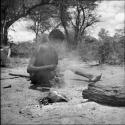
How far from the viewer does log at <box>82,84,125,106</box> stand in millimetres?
3670

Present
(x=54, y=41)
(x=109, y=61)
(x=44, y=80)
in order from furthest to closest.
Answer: (x=109, y=61)
(x=54, y=41)
(x=44, y=80)

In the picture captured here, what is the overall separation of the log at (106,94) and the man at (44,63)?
157 centimetres

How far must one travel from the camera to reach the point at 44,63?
18.1ft

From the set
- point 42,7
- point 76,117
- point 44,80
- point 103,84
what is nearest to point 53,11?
point 42,7

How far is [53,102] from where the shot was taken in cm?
405

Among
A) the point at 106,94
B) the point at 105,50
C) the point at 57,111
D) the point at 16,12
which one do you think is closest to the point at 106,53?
the point at 105,50

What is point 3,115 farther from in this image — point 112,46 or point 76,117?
point 112,46

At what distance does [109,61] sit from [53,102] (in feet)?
29.9

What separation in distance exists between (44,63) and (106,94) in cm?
211

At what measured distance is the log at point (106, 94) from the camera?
3670 millimetres

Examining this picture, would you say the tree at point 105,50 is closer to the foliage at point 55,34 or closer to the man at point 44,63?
the foliage at point 55,34

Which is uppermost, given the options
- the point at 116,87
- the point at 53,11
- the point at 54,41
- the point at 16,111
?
the point at 53,11

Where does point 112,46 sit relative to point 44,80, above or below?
above

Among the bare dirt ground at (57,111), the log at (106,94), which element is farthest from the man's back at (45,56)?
the log at (106,94)
